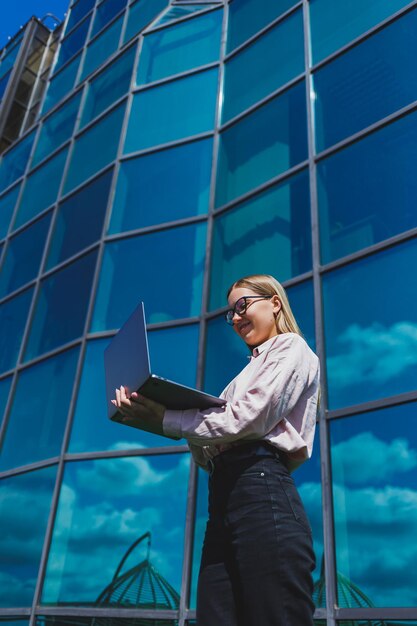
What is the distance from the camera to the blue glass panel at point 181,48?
328 inches

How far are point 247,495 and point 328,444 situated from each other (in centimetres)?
301

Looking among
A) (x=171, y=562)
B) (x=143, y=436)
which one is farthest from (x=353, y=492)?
(x=143, y=436)

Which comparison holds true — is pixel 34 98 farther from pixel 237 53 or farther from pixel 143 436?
pixel 143 436

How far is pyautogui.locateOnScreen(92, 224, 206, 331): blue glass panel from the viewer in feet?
20.7

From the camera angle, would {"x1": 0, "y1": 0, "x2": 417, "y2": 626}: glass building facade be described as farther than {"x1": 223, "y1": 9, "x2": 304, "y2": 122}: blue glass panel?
No

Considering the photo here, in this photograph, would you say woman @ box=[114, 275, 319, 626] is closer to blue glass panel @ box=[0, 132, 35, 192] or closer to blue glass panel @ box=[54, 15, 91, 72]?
blue glass panel @ box=[0, 132, 35, 192]

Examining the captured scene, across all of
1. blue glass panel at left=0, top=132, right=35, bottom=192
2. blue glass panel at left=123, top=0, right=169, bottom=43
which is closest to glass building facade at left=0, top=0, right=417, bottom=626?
blue glass panel at left=123, top=0, right=169, bottom=43

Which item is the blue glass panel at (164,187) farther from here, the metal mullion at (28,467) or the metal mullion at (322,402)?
the metal mullion at (28,467)

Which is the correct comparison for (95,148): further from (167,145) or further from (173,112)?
(167,145)

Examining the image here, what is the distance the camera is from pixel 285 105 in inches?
266

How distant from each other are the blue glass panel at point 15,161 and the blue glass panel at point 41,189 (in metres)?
0.80

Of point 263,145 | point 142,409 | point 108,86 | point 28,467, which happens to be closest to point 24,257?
point 108,86

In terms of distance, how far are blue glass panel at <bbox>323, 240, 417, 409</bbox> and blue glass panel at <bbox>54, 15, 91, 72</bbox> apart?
9237mm

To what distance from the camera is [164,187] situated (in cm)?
732
